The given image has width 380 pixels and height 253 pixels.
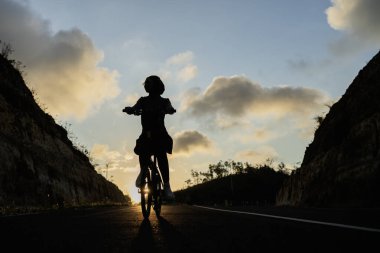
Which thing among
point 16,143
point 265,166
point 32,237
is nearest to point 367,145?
point 16,143

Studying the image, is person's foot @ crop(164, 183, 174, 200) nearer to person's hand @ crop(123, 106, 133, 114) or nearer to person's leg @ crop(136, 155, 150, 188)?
person's leg @ crop(136, 155, 150, 188)

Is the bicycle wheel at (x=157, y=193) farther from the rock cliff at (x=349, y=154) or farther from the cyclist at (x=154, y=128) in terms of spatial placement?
the rock cliff at (x=349, y=154)

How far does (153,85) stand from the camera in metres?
8.46

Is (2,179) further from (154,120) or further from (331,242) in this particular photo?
(331,242)

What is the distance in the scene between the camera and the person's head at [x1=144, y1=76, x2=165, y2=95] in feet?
27.7

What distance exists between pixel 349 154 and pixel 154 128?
19246mm

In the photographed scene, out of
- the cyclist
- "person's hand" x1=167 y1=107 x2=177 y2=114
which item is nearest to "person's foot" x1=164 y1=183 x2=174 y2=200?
the cyclist

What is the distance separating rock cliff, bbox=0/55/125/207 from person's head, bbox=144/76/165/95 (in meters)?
10.5

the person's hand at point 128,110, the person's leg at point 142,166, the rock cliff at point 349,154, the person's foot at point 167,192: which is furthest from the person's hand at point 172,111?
the rock cliff at point 349,154

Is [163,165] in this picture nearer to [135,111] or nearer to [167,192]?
[167,192]

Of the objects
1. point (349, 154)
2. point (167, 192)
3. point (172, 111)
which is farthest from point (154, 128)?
point (349, 154)

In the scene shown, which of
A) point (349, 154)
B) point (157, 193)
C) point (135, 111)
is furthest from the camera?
point (349, 154)

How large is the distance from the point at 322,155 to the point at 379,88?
749 cm

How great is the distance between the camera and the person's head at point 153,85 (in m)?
8.45
